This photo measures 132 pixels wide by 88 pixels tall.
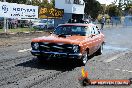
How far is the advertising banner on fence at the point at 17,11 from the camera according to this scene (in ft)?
81.3

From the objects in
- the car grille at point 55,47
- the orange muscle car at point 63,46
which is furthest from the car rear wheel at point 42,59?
the car grille at point 55,47

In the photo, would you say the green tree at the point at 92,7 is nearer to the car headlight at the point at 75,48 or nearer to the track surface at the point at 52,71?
the track surface at the point at 52,71

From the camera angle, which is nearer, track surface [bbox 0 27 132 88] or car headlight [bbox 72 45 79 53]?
track surface [bbox 0 27 132 88]

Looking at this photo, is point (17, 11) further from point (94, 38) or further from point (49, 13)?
point (94, 38)

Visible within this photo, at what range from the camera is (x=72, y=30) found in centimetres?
1320

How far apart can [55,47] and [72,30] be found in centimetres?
190

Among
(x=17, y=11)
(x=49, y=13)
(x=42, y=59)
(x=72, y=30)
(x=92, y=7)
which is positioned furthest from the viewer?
(x=92, y=7)

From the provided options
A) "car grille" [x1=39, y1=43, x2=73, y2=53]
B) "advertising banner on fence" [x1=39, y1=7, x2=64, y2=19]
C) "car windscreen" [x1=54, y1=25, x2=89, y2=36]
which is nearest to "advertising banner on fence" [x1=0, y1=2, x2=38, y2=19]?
"advertising banner on fence" [x1=39, y1=7, x2=64, y2=19]

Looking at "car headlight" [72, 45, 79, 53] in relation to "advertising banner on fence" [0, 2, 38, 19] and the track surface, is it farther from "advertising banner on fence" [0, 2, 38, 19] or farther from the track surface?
"advertising banner on fence" [0, 2, 38, 19]

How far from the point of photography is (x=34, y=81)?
9.09 meters

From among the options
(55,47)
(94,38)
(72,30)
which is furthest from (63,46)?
(94,38)

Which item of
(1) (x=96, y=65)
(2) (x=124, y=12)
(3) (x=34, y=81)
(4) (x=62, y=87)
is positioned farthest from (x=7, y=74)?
(2) (x=124, y=12)

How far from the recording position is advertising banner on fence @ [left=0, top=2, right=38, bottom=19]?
24791 millimetres

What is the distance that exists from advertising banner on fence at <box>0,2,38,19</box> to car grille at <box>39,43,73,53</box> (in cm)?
1365
